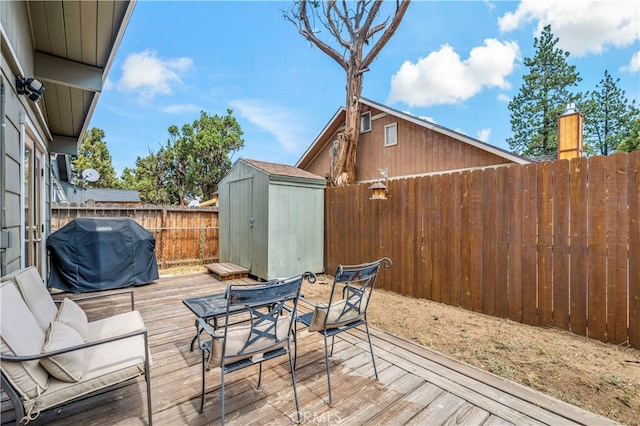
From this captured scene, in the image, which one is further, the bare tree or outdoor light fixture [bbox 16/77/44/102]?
the bare tree

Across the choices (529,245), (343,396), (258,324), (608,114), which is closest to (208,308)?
(258,324)

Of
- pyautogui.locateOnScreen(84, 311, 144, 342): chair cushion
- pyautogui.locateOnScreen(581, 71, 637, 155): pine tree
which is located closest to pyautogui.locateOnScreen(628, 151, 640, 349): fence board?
pyautogui.locateOnScreen(84, 311, 144, 342): chair cushion

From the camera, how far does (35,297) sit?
2.13 meters

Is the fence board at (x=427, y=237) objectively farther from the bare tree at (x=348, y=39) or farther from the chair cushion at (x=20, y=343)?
the bare tree at (x=348, y=39)

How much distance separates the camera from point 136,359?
1.81 metres

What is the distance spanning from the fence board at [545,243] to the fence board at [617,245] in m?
0.48

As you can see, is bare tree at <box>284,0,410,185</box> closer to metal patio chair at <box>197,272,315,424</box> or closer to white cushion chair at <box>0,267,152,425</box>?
metal patio chair at <box>197,272,315,424</box>

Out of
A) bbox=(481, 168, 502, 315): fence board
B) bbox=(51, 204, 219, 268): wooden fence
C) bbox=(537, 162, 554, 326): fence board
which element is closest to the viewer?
bbox=(537, 162, 554, 326): fence board

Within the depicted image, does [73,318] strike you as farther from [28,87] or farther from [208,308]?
[28,87]

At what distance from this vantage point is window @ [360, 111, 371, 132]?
32.7 ft

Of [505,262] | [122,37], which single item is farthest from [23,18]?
[505,262]

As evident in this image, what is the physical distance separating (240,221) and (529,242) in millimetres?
5270

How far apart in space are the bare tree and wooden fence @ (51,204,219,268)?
4.16 meters

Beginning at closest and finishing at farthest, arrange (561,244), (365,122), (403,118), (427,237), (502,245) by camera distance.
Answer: (561,244) → (502,245) → (427,237) → (403,118) → (365,122)
